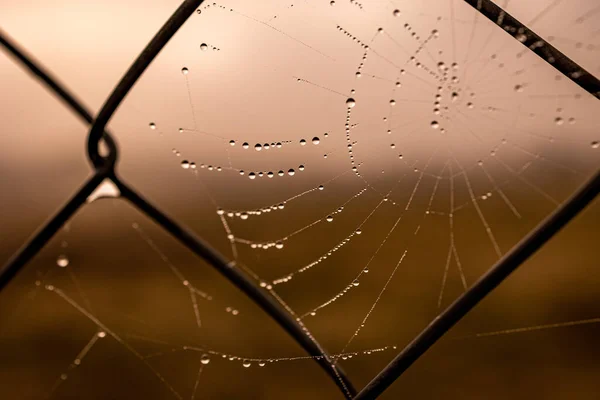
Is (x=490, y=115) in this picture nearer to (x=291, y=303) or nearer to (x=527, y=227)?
(x=291, y=303)

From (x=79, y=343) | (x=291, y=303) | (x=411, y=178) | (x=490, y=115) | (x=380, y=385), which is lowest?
(x=79, y=343)

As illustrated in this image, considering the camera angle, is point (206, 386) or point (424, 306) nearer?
point (206, 386)

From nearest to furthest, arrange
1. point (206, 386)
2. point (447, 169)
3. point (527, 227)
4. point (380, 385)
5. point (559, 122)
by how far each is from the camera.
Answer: point (380, 385) < point (559, 122) < point (447, 169) < point (206, 386) < point (527, 227)

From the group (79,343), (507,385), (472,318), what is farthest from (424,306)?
(79,343)

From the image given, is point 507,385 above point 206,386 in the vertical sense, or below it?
above

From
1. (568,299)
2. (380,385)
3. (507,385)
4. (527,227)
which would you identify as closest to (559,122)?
(380,385)

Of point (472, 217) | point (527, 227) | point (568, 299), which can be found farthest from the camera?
point (472, 217)
